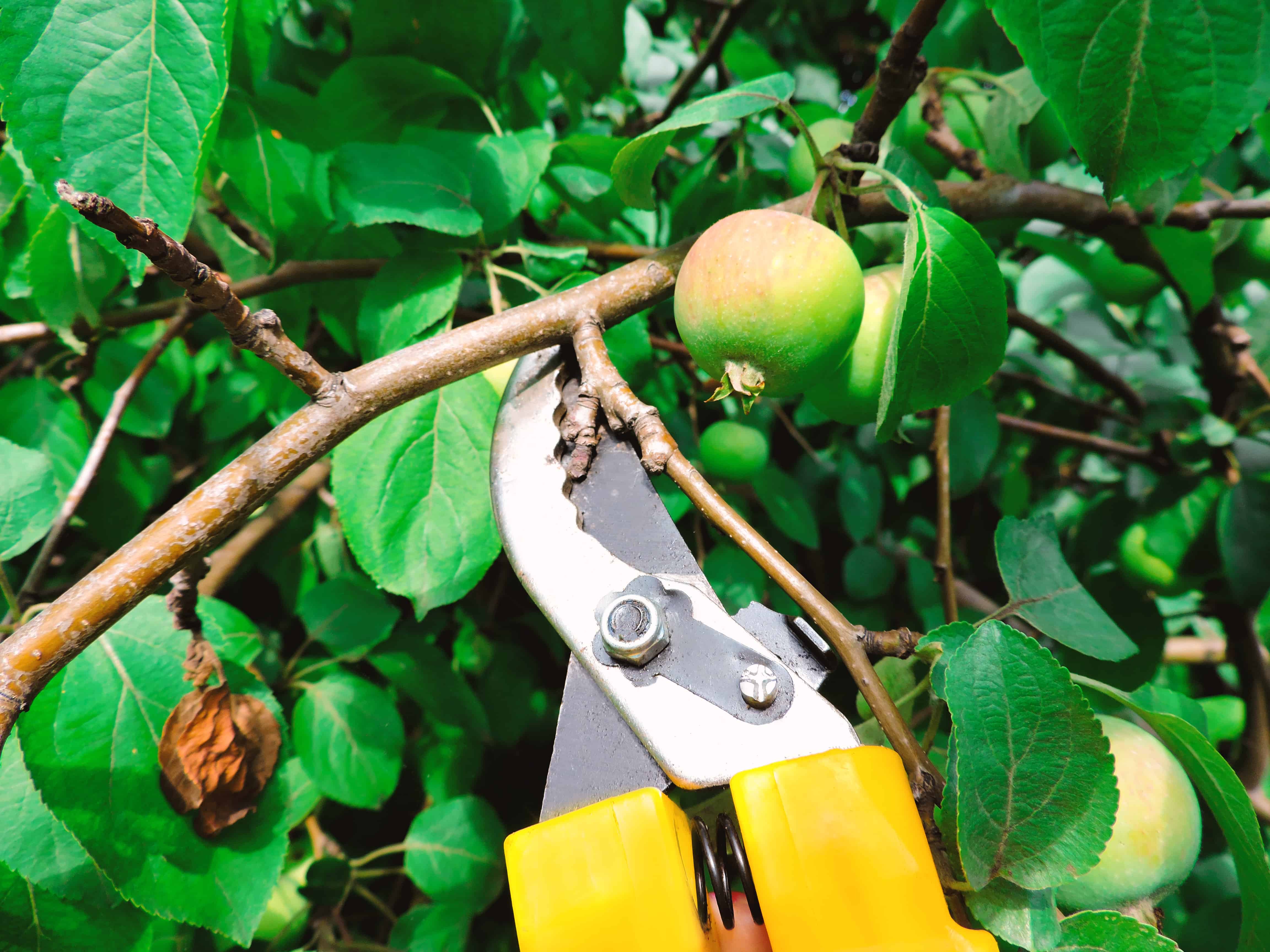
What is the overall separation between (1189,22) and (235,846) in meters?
1.13

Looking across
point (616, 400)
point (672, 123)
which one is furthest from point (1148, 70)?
point (616, 400)

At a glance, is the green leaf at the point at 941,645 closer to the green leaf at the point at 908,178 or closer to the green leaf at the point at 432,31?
the green leaf at the point at 908,178

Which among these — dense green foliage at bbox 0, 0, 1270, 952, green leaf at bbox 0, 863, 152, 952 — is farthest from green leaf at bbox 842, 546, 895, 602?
green leaf at bbox 0, 863, 152, 952

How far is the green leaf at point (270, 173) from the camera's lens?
94 cm

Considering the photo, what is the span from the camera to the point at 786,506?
1.36 m

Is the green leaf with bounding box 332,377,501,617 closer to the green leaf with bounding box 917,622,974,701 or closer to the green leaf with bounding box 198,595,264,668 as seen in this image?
the green leaf with bounding box 198,595,264,668

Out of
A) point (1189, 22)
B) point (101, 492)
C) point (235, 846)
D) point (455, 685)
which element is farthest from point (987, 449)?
point (101, 492)

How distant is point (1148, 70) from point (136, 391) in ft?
4.65

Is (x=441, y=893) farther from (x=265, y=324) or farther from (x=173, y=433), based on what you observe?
(x=173, y=433)

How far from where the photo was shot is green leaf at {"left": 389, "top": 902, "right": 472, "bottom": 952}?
1074 mm

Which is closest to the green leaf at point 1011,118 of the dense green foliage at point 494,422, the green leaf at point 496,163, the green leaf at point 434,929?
the dense green foliage at point 494,422

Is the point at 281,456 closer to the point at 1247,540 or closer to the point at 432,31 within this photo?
the point at 432,31

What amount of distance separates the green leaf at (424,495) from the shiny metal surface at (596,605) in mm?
160

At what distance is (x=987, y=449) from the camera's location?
1.33 metres
